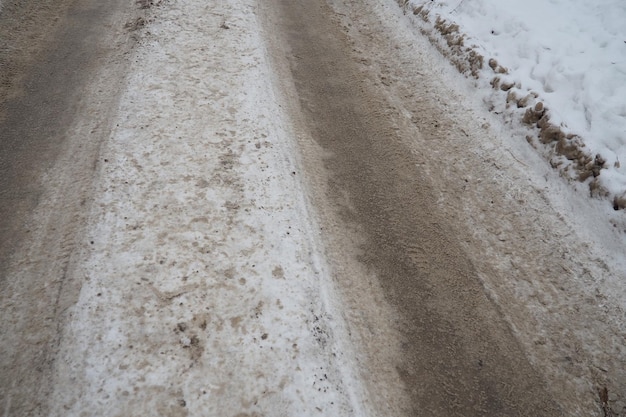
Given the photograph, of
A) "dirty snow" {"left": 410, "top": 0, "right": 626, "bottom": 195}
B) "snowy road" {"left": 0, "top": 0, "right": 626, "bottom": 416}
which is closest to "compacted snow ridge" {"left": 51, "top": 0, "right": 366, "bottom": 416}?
"snowy road" {"left": 0, "top": 0, "right": 626, "bottom": 416}

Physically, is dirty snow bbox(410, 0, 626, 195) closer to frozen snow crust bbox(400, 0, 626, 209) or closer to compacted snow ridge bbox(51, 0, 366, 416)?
frozen snow crust bbox(400, 0, 626, 209)

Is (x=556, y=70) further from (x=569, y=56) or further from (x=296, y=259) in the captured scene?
(x=296, y=259)

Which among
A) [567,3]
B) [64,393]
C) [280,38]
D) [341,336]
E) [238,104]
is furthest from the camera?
[280,38]

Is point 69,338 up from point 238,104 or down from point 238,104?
down

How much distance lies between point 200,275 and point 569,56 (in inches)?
259

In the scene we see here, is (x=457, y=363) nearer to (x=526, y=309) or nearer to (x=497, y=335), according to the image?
(x=497, y=335)

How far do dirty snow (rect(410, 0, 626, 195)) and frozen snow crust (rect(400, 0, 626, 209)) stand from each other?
1 centimetres

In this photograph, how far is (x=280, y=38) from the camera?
7.77 metres

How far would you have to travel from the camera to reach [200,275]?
4.12 m

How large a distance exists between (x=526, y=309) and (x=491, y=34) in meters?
5.28

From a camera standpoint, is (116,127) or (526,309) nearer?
(526,309)

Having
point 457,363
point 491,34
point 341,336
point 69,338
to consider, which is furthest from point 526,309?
point 491,34

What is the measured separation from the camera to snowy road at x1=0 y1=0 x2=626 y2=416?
3.46 m

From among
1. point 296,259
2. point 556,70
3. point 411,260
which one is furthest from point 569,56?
point 296,259
